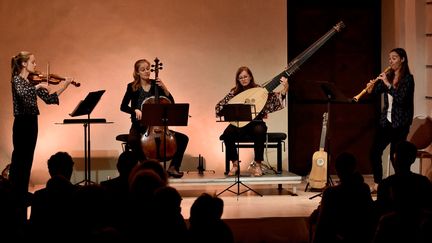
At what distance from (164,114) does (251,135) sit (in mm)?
1398

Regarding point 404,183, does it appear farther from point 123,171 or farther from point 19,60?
point 19,60

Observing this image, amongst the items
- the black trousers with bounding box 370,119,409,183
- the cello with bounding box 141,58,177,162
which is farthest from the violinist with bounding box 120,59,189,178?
the black trousers with bounding box 370,119,409,183

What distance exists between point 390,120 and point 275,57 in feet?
6.67

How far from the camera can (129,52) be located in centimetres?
880

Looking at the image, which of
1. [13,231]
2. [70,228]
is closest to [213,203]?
[70,228]

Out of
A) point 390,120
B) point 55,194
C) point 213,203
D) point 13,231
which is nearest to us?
point 213,203

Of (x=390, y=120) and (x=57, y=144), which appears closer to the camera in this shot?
(x=390, y=120)

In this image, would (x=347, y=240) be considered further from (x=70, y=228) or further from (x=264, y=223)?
(x=70, y=228)

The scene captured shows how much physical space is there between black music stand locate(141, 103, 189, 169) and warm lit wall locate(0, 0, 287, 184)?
199 cm

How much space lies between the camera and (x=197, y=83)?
8.92m

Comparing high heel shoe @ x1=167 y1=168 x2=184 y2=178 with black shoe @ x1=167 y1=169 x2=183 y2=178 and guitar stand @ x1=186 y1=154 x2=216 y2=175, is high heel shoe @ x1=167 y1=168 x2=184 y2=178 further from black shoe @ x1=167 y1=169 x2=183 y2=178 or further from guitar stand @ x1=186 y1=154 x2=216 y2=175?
guitar stand @ x1=186 y1=154 x2=216 y2=175

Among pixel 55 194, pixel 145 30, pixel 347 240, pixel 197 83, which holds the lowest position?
pixel 347 240

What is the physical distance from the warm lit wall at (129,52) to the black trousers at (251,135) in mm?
980

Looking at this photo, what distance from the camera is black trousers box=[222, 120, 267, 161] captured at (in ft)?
25.9
